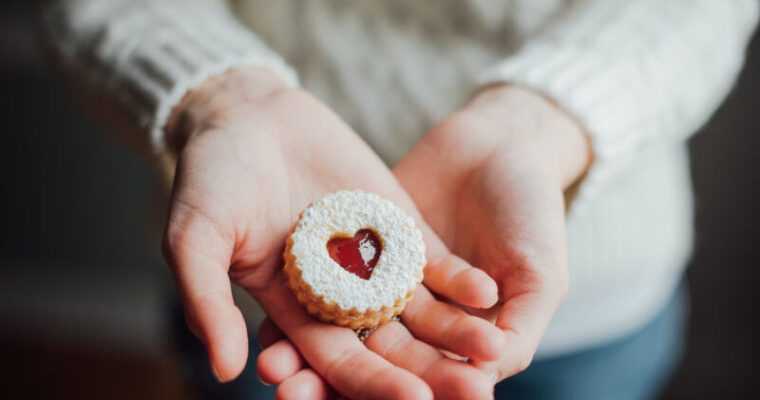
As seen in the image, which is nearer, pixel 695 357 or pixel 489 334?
pixel 489 334

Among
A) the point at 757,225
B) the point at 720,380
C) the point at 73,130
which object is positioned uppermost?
the point at 757,225

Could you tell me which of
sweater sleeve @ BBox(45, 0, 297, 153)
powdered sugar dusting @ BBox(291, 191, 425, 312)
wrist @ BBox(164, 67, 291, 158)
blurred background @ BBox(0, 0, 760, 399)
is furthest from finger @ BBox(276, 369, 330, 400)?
blurred background @ BBox(0, 0, 760, 399)

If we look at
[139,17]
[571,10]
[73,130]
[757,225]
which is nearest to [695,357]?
[757,225]

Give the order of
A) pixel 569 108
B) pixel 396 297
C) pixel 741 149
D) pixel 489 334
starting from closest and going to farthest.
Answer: pixel 489 334, pixel 396 297, pixel 569 108, pixel 741 149

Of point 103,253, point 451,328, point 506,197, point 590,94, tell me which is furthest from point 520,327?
point 103,253

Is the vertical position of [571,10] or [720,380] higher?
Answer: [571,10]

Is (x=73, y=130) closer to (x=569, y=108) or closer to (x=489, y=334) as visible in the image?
(x=569, y=108)
